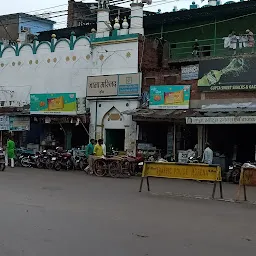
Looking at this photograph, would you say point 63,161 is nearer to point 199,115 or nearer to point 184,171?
point 199,115

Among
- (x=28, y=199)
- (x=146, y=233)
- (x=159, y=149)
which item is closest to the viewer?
(x=146, y=233)

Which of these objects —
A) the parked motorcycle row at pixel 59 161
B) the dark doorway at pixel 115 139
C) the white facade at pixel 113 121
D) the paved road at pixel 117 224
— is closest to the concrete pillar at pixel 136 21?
the white facade at pixel 113 121

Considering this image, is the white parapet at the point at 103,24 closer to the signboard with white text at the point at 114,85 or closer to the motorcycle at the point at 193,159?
the signboard with white text at the point at 114,85

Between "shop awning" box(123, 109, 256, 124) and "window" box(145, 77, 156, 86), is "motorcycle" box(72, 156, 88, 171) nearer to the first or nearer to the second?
"shop awning" box(123, 109, 256, 124)

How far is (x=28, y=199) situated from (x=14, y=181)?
16.9ft

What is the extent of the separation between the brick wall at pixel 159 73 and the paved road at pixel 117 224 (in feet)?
25.2

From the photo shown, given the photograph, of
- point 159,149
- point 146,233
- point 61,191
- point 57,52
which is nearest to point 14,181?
point 61,191

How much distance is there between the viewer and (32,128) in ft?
95.0

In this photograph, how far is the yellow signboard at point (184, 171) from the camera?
517 inches

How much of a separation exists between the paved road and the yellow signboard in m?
0.74

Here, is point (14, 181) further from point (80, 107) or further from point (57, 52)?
point (57, 52)

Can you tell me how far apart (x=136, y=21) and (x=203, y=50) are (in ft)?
12.8

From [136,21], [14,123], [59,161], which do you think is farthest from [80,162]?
[136,21]

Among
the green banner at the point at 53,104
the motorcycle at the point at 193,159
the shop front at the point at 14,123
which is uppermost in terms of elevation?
the green banner at the point at 53,104
